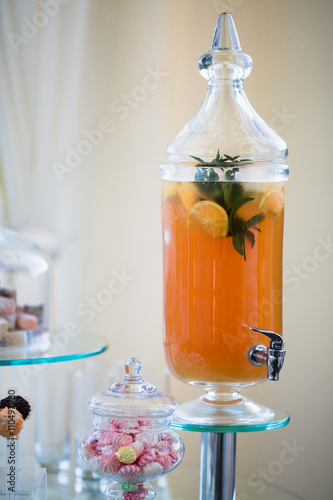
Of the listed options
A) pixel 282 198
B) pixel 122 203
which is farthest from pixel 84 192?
pixel 282 198

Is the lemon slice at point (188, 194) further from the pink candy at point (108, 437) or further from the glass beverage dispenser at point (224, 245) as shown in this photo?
the pink candy at point (108, 437)

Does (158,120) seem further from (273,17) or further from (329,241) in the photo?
(329,241)

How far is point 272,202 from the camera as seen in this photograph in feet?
3.06

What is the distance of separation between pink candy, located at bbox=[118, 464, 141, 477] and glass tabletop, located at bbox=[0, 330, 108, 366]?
0.22 metres

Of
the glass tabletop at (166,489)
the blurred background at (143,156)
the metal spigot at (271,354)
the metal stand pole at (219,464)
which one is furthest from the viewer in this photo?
the blurred background at (143,156)

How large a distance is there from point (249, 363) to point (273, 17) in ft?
3.35

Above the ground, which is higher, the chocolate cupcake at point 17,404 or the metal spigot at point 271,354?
the metal spigot at point 271,354

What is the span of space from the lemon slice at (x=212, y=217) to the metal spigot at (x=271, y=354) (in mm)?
146

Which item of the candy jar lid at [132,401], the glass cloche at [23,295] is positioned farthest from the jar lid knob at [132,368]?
the glass cloche at [23,295]

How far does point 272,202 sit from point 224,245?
9cm

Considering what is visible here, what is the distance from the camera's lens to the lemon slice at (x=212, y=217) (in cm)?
91

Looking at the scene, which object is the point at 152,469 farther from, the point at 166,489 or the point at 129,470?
the point at 166,489

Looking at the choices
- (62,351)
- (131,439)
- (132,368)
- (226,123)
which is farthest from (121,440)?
(226,123)

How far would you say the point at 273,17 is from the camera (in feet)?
5.31
